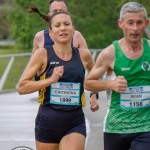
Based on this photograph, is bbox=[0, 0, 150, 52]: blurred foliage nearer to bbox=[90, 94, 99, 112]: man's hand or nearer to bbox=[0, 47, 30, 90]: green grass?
bbox=[0, 47, 30, 90]: green grass

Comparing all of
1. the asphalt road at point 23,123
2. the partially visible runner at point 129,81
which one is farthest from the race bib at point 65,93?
the asphalt road at point 23,123

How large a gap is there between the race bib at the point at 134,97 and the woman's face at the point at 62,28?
71cm

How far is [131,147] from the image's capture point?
14.2 ft

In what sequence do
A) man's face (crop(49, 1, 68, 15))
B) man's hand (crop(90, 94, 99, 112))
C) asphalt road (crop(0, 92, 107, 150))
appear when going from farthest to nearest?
asphalt road (crop(0, 92, 107, 150)) < man's face (crop(49, 1, 68, 15)) < man's hand (crop(90, 94, 99, 112))

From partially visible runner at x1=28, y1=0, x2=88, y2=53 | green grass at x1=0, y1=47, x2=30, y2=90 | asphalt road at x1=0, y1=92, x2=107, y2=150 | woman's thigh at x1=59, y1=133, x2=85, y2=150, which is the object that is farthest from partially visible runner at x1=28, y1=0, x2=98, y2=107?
green grass at x1=0, y1=47, x2=30, y2=90

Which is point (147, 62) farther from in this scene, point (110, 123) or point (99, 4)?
point (99, 4)

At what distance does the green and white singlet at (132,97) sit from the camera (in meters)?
4.27

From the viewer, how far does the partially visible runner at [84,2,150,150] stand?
425 centimetres

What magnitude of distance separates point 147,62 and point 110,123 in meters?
0.54

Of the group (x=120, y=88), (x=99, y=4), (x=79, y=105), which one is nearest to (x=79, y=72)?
(x=79, y=105)

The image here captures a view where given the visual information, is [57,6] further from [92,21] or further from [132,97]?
[92,21]

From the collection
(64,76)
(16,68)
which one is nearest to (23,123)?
(64,76)

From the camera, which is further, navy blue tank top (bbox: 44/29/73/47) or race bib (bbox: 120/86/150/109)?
navy blue tank top (bbox: 44/29/73/47)

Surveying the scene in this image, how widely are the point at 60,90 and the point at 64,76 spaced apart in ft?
0.49
